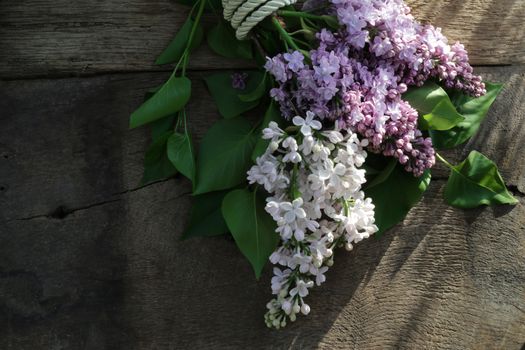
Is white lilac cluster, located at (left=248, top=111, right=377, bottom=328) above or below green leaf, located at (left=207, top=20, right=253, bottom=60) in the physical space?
A: below

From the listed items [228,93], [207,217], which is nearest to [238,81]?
[228,93]

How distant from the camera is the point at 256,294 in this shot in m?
1.19

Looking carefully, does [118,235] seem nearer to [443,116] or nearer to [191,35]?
[191,35]

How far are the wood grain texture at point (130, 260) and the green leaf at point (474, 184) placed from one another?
0.10 feet

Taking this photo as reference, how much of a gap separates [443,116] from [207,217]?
0.46 metres

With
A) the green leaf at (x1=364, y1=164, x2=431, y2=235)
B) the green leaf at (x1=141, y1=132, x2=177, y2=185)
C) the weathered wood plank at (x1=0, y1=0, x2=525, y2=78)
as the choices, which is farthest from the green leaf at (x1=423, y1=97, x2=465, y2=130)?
the green leaf at (x1=141, y1=132, x2=177, y2=185)

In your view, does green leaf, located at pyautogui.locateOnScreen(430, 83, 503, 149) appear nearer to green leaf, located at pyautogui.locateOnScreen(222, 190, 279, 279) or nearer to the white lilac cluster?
the white lilac cluster

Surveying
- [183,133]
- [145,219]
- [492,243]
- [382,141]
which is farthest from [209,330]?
[492,243]

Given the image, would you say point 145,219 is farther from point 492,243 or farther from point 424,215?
point 492,243

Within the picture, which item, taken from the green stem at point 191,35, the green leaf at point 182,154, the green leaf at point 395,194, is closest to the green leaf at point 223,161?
the green leaf at point 182,154

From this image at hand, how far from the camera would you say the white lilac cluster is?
0.98 m

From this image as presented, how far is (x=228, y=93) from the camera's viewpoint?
44.8 inches

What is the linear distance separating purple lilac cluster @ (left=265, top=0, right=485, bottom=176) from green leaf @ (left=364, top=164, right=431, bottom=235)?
0.28 feet

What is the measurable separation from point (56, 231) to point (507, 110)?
3.05 feet
